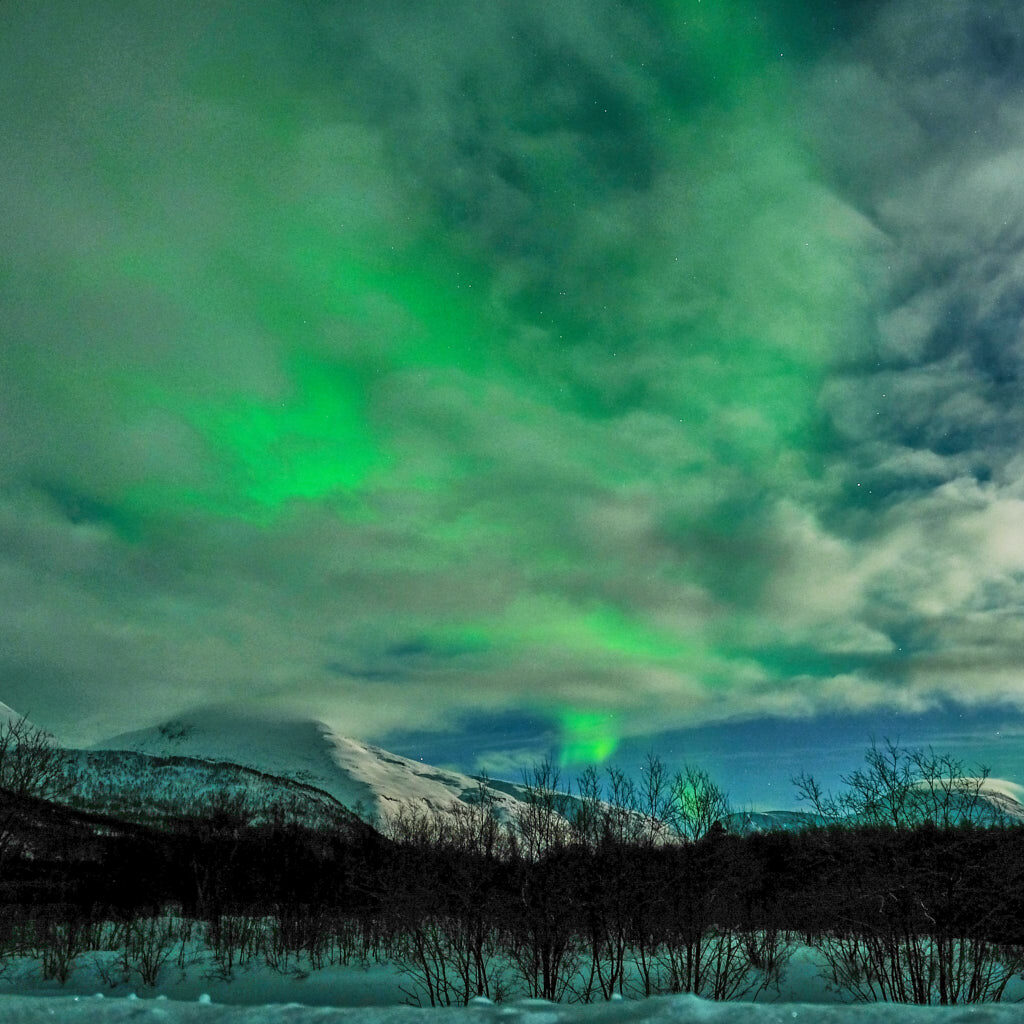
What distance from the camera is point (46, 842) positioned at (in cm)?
3806

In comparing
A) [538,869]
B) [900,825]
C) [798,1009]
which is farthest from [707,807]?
[798,1009]

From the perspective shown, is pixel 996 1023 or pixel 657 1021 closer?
pixel 996 1023

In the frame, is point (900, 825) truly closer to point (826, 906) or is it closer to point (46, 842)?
point (826, 906)

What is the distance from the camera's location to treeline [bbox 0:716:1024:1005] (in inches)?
848

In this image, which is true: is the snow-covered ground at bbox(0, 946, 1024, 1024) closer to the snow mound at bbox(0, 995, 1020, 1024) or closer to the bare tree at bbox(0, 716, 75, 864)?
the bare tree at bbox(0, 716, 75, 864)

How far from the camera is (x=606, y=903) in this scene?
29641 mm

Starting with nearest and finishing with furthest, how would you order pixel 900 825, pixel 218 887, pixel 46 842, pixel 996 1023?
pixel 996 1023
pixel 900 825
pixel 46 842
pixel 218 887

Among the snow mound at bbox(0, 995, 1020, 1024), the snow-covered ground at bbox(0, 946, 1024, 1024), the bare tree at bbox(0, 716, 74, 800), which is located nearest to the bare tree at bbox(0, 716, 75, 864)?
the bare tree at bbox(0, 716, 74, 800)

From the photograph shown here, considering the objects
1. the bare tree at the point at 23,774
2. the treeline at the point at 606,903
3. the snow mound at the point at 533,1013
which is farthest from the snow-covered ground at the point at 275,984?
the snow mound at the point at 533,1013

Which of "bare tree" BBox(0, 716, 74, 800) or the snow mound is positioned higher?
"bare tree" BBox(0, 716, 74, 800)

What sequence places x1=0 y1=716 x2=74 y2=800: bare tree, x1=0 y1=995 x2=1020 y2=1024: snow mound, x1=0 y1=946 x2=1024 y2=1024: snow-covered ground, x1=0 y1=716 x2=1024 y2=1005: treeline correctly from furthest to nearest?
x1=0 y1=946 x2=1024 y2=1024: snow-covered ground → x1=0 y1=716 x2=74 y2=800: bare tree → x1=0 y1=716 x2=1024 y2=1005: treeline → x1=0 y1=995 x2=1020 y2=1024: snow mound

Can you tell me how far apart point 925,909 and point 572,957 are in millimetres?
13166

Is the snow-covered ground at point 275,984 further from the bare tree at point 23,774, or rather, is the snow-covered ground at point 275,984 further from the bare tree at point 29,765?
the bare tree at point 29,765

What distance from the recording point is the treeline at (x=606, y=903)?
21547 millimetres
